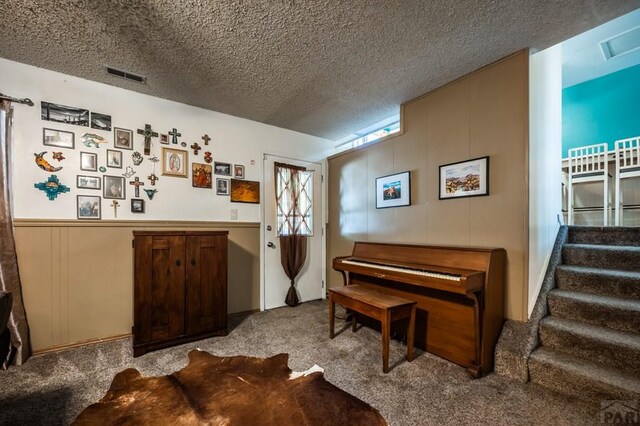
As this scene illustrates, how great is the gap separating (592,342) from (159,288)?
134 inches

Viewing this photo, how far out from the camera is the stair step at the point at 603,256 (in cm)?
225

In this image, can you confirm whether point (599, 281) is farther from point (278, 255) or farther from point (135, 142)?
point (135, 142)

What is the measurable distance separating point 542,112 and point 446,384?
7.67ft

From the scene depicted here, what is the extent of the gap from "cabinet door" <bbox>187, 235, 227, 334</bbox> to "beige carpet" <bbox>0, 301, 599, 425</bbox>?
0.62 feet

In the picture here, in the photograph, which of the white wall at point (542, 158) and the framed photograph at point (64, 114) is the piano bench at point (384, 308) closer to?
the white wall at point (542, 158)

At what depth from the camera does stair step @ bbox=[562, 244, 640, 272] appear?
225cm

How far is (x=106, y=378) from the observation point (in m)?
1.99

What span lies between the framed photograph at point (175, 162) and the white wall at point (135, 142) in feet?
0.17

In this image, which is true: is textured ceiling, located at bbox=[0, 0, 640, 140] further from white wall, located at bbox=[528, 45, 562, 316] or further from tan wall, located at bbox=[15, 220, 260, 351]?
tan wall, located at bbox=[15, 220, 260, 351]

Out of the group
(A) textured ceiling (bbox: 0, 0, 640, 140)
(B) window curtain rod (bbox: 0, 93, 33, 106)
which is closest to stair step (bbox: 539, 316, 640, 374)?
(A) textured ceiling (bbox: 0, 0, 640, 140)

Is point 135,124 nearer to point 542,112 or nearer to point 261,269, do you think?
point 261,269

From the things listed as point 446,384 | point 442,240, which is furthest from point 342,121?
point 446,384

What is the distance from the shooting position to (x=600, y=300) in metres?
2.06

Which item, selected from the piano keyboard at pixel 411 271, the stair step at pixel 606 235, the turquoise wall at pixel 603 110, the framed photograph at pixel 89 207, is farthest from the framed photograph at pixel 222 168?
the turquoise wall at pixel 603 110
